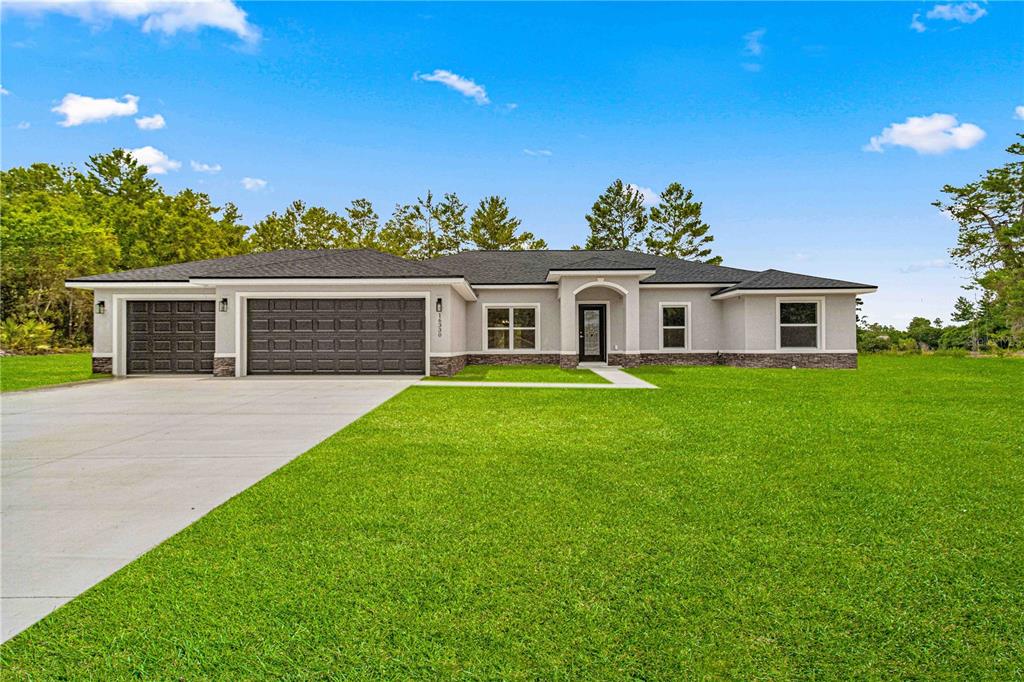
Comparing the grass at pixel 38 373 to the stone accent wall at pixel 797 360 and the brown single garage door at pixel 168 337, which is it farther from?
the stone accent wall at pixel 797 360

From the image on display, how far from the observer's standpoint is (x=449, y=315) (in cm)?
1464

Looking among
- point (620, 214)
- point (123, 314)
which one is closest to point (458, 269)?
point (123, 314)

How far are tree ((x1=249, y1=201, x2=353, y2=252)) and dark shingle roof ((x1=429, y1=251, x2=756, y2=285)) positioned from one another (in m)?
23.6

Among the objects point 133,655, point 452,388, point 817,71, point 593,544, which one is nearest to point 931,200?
point 817,71

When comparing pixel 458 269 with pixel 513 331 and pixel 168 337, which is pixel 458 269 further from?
pixel 168 337

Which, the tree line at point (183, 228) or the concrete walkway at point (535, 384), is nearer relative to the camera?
the concrete walkway at point (535, 384)

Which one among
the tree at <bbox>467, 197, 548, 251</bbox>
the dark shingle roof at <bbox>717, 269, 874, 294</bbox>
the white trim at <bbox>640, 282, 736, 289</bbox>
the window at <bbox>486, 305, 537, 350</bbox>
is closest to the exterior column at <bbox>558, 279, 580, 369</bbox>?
the window at <bbox>486, 305, 537, 350</bbox>

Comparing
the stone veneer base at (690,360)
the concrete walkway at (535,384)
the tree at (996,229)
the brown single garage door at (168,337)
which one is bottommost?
the concrete walkway at (535,384)

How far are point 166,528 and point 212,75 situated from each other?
1996cm

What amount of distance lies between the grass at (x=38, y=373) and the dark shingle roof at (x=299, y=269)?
2.75m

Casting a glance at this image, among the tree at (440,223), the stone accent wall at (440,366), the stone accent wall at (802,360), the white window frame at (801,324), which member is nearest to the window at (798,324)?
the white window frame at (801,324)

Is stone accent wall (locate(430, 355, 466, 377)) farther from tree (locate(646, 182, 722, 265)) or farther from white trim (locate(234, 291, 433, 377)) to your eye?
tree (locate(646, 182, 722, 265))

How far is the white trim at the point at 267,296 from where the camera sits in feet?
47.1

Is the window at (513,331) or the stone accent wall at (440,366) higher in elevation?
the window at (513,331)
